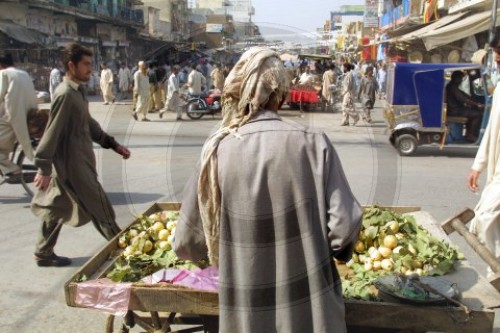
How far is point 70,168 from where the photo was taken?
13.8 feet

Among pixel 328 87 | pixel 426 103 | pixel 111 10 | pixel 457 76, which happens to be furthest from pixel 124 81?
pixel 457 76

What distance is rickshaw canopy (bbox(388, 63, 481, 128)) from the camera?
9828 millimetres

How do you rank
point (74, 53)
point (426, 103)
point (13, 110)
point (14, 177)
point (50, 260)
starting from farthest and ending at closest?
point (426, 103)
point (14, 177)
point (13, 110)
point (50, 260)
point (74, 53)

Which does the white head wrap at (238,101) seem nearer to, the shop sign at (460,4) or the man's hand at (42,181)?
the man's hand at (42,181)

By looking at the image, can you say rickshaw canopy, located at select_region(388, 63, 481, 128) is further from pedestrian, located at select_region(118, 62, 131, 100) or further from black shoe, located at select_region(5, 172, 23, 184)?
pedestrian, located at select_region(118, 62, 131, 100)

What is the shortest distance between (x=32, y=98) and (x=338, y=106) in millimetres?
15232

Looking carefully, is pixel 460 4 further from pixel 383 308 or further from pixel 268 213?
pixel 268 213

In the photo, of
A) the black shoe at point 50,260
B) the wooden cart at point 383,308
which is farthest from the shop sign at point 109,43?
the wooden cart at point 383,308

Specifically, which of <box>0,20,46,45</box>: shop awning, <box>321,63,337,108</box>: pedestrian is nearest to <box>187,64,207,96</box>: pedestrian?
<box>321,63,337,108</box>: pedestrian

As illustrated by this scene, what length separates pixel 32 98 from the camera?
6.42 metres

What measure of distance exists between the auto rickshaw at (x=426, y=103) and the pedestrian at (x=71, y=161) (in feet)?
23.1

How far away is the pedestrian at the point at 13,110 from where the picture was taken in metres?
6.18

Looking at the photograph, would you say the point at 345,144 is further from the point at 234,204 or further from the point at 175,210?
the point at 234,204

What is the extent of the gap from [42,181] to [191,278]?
219 centimetres
